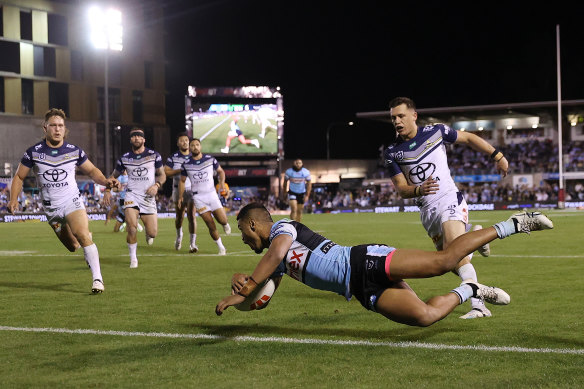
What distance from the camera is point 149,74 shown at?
88250mm

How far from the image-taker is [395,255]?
608cm

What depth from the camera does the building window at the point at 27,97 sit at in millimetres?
76400

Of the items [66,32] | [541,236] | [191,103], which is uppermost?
[66,32]

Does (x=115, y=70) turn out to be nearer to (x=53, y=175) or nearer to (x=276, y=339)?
(x=53, y=175)

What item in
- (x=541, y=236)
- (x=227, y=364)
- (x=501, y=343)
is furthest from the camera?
(x=541, y=236)

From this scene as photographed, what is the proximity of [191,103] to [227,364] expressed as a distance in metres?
68.9

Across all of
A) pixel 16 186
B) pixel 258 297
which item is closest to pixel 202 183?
pixel 16 186

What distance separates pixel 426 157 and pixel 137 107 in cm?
8087

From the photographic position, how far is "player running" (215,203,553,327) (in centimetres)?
607

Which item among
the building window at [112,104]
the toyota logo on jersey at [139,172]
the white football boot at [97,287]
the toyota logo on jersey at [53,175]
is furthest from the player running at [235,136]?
the white football boot at [97,287]

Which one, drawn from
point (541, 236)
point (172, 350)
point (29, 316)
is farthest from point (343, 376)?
point (541, 236)

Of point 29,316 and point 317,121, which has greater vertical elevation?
point 317,121

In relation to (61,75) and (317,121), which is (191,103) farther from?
(317,121)

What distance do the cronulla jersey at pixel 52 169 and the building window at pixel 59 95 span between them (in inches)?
2798
